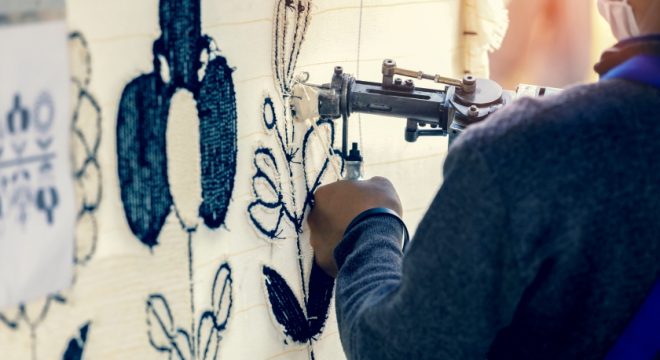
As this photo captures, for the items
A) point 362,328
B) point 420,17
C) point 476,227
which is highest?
point 420,17

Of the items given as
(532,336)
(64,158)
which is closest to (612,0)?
(532,336)

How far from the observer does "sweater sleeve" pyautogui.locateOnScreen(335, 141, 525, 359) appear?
29.5 inches

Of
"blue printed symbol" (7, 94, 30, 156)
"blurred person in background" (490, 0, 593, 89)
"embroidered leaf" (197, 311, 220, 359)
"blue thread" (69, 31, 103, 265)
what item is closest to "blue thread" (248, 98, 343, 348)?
"embroidered leaf" (197, 311, 220, 359)

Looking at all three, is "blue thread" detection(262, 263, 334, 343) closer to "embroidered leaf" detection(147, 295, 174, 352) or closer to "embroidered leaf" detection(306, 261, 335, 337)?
"embroidered leaf" detection(306, 261, 335, 337)

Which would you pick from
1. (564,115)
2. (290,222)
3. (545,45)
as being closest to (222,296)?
(290,222)

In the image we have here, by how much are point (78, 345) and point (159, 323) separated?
0.12m

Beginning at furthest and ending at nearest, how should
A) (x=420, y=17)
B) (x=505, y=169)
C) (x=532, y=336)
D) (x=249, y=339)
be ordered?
(x=420, y=17), (x=249, y=339), (x=532, y=336), (x=505, y=169)

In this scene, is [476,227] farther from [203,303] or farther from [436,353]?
[203,303]

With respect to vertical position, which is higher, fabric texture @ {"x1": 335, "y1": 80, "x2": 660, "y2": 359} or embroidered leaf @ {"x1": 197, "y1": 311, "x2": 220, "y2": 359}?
fabric texture @ {"x1": 335, "y1": 80, "x2": 660, "y2": 359}

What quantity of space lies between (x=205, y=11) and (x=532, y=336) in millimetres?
519

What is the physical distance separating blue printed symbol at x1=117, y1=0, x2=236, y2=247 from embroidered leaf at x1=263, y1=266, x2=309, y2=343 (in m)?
0.17

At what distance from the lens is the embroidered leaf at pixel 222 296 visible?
1.09 meters

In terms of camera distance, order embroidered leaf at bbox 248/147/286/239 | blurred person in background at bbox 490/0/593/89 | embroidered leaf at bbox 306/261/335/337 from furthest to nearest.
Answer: blurred person in background at bbox 490/0/593/89, embroidered leaf at bbox 306/261/335/337, embroidered leaf at bbox 248/147/286/239

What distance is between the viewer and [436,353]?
0.83 metres
